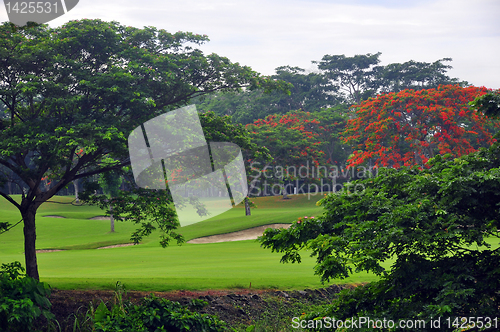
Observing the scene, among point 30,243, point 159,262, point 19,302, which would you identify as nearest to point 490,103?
point 19,302

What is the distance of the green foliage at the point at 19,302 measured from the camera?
829cm

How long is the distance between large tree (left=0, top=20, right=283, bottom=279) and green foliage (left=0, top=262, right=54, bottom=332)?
295 centimetres

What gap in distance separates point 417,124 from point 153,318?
101 ft

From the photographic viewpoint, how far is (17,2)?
31.2ft

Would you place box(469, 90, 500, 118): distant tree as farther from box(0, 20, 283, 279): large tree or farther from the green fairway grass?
box(0, 20, 283, 279): large tree

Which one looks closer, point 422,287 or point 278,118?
point 422,287

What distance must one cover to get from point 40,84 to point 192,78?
14.8ft

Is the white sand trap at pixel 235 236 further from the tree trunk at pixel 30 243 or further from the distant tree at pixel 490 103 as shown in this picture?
the distant tree at pixel 490 103

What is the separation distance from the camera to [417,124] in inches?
1398

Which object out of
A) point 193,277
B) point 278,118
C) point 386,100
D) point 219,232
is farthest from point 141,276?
point 278,118

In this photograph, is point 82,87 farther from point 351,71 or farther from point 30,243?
point 351,71

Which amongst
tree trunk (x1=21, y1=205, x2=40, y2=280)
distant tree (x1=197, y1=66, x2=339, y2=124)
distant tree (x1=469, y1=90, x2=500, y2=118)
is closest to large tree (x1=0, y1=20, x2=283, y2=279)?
tree trunk (x1=21, y1=205, x2=40, y2=280)

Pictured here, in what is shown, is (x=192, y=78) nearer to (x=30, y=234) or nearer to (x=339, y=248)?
(x=30, y=234)

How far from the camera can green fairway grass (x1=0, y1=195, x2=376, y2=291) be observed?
1295cm
